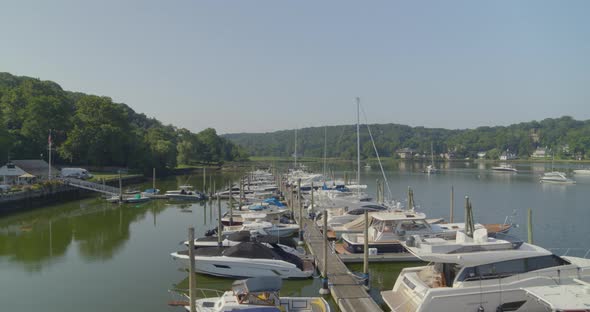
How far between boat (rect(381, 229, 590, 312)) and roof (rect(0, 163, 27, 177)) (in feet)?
151

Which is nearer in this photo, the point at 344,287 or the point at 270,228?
the point at 344,287

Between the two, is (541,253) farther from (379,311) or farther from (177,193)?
(177,193)

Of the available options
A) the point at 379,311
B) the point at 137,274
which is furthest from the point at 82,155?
the point at 379,311

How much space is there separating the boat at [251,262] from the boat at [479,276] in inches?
202

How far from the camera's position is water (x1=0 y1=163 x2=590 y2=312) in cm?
1745

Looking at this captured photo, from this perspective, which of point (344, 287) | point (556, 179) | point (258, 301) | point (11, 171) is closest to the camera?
point (258, 301)

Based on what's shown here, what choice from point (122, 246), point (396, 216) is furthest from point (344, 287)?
point (122, 246)

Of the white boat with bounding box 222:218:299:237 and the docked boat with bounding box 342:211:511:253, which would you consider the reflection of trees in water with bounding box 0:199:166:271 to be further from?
the docked boat with bounding box 342:211:511:253

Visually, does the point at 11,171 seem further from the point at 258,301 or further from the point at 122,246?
the point at 258,301

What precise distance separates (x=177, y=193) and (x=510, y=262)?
3917 centimetres

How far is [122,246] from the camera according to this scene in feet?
88.0

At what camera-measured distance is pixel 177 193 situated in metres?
47.2

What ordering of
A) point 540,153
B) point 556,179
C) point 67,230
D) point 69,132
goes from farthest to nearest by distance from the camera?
point 540,153 < point 556,179 < point 69,132 < point 67,230

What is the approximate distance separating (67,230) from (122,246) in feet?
24.5
